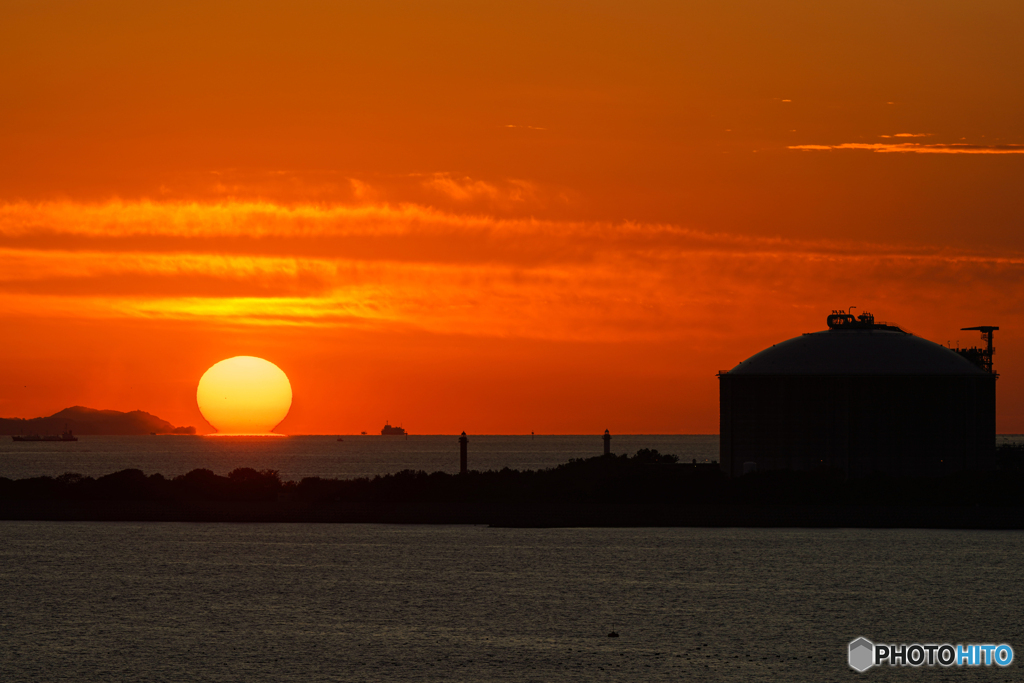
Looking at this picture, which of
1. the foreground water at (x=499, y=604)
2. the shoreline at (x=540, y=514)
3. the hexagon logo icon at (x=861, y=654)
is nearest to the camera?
the hexagon logo icon at (x=861, y=654)

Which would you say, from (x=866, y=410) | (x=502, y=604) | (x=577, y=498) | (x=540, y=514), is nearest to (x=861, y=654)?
(x=502, y=604)

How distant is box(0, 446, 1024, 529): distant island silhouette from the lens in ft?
299

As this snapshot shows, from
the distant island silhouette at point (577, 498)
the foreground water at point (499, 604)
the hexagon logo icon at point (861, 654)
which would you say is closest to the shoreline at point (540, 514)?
the distant island silhouette at point (577, 498)

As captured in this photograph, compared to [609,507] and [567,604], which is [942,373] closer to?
[609,507]

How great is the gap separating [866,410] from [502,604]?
44979 mm

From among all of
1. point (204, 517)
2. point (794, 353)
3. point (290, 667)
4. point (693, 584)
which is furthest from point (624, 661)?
point (204, 517)

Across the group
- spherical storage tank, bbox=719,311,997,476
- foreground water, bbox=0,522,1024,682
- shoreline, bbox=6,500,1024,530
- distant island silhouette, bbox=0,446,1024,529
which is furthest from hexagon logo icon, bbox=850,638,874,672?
spherical storage tank, bbox=719,311,997,476

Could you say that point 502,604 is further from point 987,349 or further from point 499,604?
point 987,349

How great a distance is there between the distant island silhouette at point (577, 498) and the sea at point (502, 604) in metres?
1.86

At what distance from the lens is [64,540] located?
89.9 metres

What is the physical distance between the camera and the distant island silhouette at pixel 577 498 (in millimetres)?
91062

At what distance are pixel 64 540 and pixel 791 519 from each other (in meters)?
51.8
